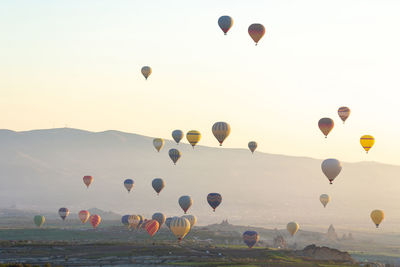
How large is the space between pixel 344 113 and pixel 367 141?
613 cm

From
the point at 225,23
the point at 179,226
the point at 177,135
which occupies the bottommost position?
the point at 179,226

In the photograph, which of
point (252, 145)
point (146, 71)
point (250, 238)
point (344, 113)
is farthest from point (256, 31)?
point (252, 145)

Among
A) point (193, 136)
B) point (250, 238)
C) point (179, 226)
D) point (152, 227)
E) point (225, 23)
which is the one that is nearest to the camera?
point (179, 226)

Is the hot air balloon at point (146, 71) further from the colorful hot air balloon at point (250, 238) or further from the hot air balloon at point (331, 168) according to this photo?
the hot air balloon at point (331, 168)

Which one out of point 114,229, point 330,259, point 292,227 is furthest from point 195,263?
point 114,229

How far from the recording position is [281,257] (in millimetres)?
104375

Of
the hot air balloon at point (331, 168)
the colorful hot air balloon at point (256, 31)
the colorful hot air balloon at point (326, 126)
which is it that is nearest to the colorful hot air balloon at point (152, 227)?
the hot air balloon at point (331, 168)

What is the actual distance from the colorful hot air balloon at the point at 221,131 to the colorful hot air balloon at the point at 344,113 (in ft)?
A: 63.9

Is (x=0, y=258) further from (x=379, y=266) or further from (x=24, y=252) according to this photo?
(x=379, y=266)

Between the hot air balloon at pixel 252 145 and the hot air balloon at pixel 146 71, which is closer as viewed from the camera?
the hot air balloon at pixel 146 71

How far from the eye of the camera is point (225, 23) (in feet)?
393

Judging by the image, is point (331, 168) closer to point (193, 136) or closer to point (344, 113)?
point (344, 113)

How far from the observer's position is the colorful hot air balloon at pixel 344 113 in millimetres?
122562

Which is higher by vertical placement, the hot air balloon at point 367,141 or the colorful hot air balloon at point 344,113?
the colorful hot air balloon at point 344,113
